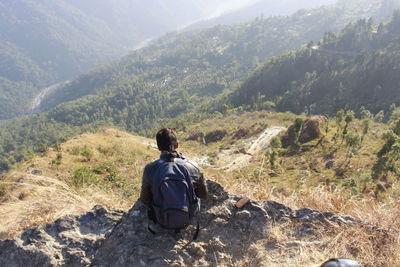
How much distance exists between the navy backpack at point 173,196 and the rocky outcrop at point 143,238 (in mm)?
373

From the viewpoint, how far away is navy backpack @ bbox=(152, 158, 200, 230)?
10.3ft

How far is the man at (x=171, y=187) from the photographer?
10.3 ft

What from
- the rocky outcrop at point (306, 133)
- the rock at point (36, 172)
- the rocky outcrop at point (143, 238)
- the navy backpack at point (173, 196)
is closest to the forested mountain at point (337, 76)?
the rocky outcrop at point (306, 133)

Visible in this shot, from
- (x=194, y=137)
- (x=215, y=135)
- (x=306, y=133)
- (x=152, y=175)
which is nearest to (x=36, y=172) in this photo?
(x=152, y=175)

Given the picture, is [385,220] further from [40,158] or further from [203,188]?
[40,158]

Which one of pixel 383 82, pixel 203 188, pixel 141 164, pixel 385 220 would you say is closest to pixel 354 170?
pixel 141 164

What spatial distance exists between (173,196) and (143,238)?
2.69ft

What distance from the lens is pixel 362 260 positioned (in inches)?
120

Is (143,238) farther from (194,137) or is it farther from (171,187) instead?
(194,137)

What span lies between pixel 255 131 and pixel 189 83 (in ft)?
458

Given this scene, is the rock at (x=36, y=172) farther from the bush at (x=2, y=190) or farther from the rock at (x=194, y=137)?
the rock at (x=194, y=137)

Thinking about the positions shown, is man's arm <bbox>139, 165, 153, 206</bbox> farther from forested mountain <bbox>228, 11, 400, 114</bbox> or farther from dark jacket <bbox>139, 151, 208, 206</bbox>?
forested mountain <bbox>228, 11, 400, 114</bbox>

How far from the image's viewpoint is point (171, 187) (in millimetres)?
3166

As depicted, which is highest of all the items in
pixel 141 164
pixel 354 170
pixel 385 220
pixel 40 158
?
pixel 385 220
